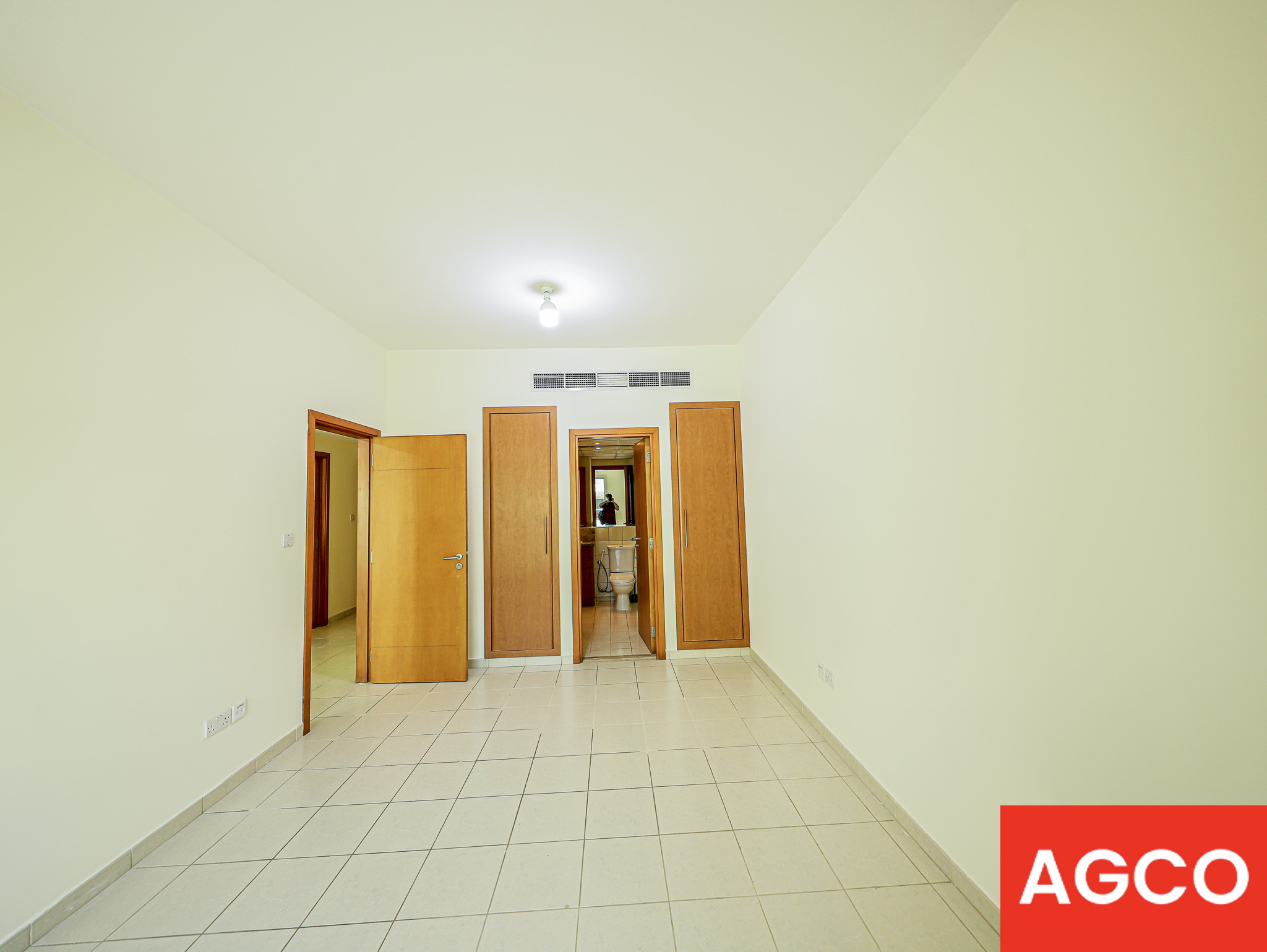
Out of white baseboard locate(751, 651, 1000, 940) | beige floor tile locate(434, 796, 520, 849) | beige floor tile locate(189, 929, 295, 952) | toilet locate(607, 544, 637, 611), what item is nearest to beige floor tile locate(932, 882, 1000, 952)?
white baseboard locate(751, 651, 1000, 940)

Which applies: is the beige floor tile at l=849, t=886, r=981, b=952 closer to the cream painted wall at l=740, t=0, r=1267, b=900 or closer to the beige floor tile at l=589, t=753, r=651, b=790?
the cream painted wall at l=740, t=0, r=1267, b=900

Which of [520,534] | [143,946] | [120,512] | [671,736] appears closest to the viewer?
[143,946]

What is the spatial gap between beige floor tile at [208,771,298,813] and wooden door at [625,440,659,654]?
9.76 ft

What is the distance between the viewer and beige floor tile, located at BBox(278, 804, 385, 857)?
2174mm

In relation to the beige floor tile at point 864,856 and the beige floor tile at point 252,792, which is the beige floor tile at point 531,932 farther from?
the beige floor tile at point 252,792

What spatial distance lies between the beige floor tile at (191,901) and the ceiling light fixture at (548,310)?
3.15 meters

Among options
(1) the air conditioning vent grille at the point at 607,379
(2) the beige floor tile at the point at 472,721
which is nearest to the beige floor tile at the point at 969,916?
(2) the beige floor tile at the point at 472,721

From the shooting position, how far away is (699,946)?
64.8 inches

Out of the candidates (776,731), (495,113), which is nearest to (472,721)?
(776,731)

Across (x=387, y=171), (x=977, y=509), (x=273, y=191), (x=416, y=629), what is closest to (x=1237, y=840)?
(x=977, y=509)

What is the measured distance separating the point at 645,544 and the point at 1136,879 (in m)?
4.29

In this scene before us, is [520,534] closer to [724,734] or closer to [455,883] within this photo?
[724,734]

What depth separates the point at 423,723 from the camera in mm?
3496

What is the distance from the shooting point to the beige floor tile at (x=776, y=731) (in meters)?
3.07
